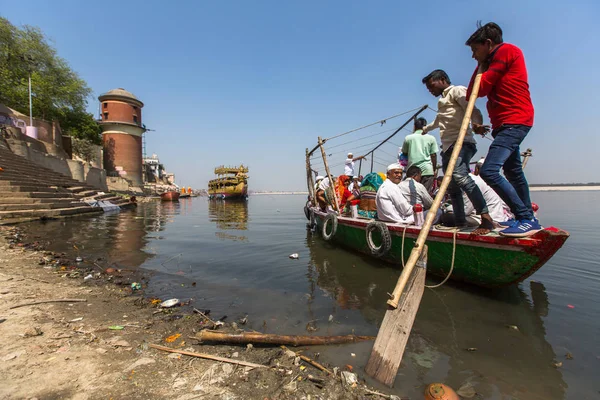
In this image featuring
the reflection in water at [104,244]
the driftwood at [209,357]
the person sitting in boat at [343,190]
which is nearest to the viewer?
the driftwood at [209,357]

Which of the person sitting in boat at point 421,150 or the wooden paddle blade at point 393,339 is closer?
the wooden paddle blade at point 393,339

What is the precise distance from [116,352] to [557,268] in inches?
288

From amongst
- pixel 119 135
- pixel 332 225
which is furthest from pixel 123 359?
pixel 119 135

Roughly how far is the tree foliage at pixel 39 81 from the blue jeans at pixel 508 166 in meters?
43.3

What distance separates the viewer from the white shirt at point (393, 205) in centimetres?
532

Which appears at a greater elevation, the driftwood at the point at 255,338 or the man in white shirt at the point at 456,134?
the man in white shirt at the point at 456,134

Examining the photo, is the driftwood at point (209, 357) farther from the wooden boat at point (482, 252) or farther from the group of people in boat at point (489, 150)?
the group of people in boat at point (489, 150)

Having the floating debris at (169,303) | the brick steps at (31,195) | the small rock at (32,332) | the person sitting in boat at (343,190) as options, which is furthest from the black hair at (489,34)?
the brick steps at (31,195)

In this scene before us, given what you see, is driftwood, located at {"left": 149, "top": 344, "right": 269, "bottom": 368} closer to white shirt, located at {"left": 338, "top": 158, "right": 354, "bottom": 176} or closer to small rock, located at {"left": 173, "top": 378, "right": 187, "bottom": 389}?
small rock, located at {"left": 173, "top": 378, "right": 187, "bottom": 389}

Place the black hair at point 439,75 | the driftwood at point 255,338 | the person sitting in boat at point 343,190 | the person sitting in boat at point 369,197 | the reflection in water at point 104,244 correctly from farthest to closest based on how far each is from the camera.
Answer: the person sitting in boat at point 343,190 → the person sitting in boat at point 369,197 → the reflection in water at point 104,244 → the black hair at point 439,75 → the driftwood at point 255,338

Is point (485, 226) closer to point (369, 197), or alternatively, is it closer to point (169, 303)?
point (369, 197)

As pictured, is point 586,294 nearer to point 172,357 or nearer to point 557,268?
point 557,268

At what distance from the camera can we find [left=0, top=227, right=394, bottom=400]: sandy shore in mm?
1820

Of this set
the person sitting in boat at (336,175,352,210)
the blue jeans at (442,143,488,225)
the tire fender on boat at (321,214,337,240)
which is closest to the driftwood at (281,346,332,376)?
the blue jeans at (442,143,488,225)
